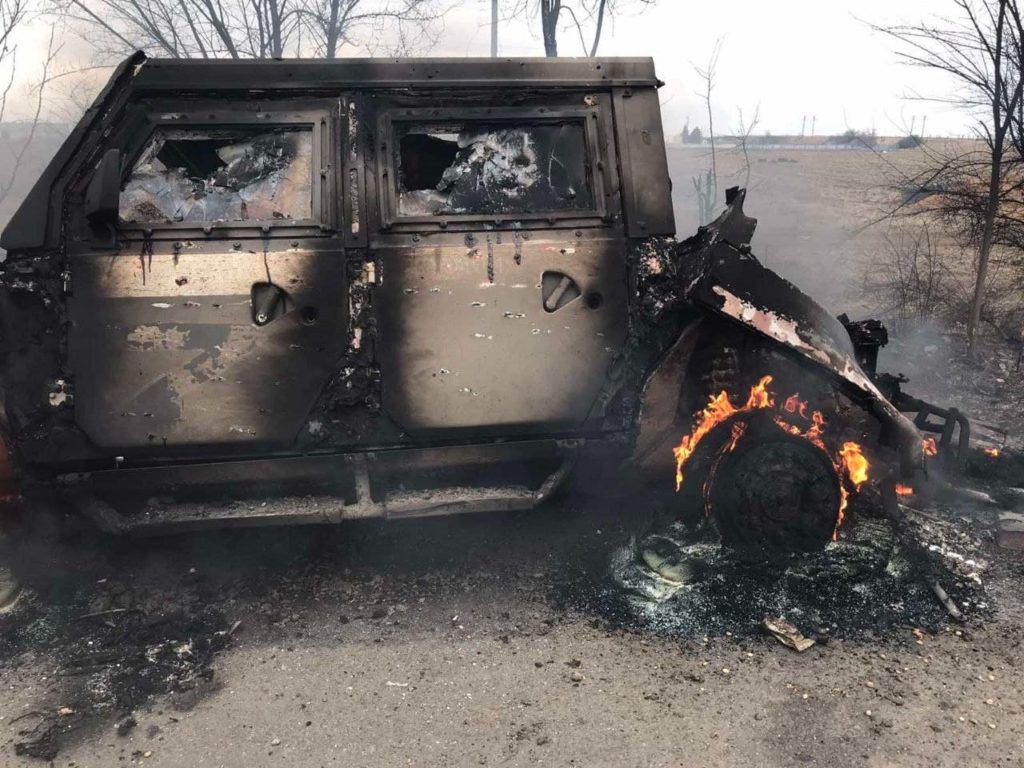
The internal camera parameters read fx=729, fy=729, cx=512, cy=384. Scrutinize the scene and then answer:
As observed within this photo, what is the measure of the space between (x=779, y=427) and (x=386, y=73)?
2701 mm

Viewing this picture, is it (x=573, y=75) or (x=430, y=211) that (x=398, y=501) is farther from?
(x=573, y=75)

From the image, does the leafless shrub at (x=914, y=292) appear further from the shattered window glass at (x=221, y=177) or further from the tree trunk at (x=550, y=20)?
the shattered window glass at (x=221, y=177)

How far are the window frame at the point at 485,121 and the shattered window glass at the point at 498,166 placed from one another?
3 cm

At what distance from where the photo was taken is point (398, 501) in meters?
3.59

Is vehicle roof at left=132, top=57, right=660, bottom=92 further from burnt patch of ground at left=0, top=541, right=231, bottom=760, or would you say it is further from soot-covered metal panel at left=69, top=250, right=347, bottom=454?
burnt patch of ground at left=0, top=541, right=231, bottom=760

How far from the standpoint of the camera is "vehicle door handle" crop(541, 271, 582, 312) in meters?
3.63

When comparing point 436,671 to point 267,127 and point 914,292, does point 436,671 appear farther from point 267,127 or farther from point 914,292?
point 914,292

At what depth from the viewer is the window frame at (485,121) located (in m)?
3.60

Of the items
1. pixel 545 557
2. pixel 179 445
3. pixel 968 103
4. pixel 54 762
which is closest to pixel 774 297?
pixel 545 557

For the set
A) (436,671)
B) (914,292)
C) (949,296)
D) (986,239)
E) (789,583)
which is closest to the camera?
(436,671)

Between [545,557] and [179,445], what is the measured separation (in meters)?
2.00

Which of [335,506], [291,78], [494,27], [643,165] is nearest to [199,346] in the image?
[335,506]

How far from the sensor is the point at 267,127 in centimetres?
→ 365

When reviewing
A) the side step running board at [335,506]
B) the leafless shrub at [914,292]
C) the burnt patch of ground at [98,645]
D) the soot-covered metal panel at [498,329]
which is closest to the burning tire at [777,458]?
the soot-covered metal panel at [498,329]
